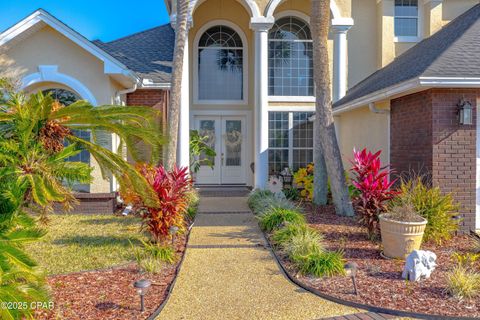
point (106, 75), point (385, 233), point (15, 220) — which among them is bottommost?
point (385, 233)

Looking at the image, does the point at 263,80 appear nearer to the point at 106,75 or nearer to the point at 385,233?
the point at 106,75

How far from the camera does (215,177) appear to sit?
1497 cm

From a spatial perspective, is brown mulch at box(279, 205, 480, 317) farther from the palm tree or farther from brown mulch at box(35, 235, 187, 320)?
the palm tree

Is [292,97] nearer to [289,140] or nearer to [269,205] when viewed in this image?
[289,140]

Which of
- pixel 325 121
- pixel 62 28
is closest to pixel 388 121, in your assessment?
pixel 325 121

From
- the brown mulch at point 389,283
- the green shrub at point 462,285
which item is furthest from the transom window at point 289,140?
the green shrub at point 462,285

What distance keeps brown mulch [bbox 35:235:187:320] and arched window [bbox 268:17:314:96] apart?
9.74 meters

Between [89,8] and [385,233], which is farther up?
[89,8]

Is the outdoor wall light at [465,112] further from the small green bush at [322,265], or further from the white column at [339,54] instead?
the white column at [339,54]

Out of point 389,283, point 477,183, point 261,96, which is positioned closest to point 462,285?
point 389,283

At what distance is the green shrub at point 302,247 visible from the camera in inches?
221

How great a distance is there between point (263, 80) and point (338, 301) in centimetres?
869

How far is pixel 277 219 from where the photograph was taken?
764cm

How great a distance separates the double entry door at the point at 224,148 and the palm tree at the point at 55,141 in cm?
932
